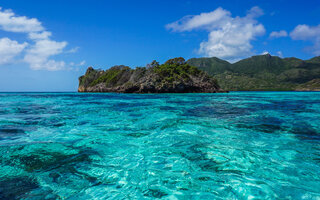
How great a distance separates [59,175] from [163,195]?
2462 mm

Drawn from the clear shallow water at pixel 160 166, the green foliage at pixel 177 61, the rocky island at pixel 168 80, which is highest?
the green foliage at pixel 177 61

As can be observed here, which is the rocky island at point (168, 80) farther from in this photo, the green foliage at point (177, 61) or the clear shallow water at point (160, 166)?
the clear shallow water at point (160, 166)

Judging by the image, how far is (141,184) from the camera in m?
3.55

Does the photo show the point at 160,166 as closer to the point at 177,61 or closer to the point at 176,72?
the point at 176,72

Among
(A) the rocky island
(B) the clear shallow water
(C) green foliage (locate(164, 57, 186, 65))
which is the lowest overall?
(B) the clear shallow water

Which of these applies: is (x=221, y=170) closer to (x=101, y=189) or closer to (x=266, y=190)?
(x=266, y=190)

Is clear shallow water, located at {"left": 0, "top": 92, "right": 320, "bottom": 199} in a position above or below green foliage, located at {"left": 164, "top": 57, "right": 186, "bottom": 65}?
below

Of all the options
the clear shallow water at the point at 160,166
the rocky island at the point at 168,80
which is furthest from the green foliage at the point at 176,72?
the clear shallow water at the point at 160,166

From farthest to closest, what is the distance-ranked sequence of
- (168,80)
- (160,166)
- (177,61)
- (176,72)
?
(177,61) < (176,72) < (168,80) < (160,166)

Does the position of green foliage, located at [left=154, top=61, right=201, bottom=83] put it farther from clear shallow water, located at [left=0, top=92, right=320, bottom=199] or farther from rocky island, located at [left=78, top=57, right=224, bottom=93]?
clear shallow water, located at [left=0, top=92, right=320, bottom=199]

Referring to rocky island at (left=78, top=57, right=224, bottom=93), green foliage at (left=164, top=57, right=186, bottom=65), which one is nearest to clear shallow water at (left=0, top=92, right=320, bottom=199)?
rocky island at (left=78, top=57, right=224, bottom=93)

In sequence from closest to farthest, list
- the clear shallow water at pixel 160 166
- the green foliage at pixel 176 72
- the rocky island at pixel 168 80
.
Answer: the clear shallow water at pixel 160 166 → the rocky island at pixel 168 80 → the green foliage at pixel 176 72

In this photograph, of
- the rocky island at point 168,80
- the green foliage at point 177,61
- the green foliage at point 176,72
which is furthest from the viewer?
the green foliage at point 177,61

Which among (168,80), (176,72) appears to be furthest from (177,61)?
(168,80)
